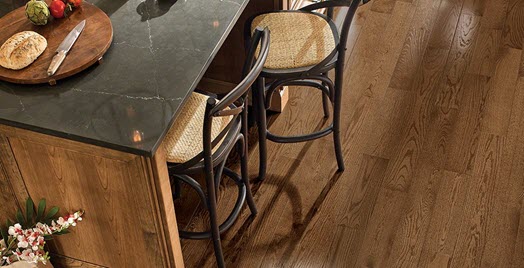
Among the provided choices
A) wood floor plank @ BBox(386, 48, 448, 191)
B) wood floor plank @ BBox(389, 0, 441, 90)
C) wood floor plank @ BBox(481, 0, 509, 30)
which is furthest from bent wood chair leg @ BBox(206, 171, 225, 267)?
wood floor plank @ BBox(481, 0, 509, 30)

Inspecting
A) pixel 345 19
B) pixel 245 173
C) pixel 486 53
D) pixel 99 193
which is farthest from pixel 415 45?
pixel 99 193

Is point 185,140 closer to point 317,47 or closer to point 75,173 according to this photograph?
point 75,173

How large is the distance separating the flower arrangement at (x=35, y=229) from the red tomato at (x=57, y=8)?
1.89 feet

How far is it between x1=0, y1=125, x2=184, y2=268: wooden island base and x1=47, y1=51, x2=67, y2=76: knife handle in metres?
0.19

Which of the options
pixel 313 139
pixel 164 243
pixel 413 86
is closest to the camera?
pixel 164 243

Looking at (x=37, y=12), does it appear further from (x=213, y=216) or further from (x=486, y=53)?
(x=486, y=53)

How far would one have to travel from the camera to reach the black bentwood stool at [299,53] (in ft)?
8.02

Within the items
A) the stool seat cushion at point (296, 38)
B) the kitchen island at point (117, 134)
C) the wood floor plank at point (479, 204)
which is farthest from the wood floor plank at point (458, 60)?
the kitchen island at point (117, 134)

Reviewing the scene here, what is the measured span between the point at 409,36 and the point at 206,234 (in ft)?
5.67

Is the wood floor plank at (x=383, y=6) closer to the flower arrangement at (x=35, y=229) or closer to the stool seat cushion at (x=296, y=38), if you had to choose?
the stool seat cushion at (x=296, y=38)

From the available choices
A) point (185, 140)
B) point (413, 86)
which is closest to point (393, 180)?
point (413, 86)

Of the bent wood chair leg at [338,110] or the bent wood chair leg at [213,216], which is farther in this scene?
the bent wood chair leg at [338,110]

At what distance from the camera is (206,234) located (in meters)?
2.36

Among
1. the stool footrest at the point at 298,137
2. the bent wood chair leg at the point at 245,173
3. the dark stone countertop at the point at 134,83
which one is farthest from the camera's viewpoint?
the stool footrest at the point at 298,137
